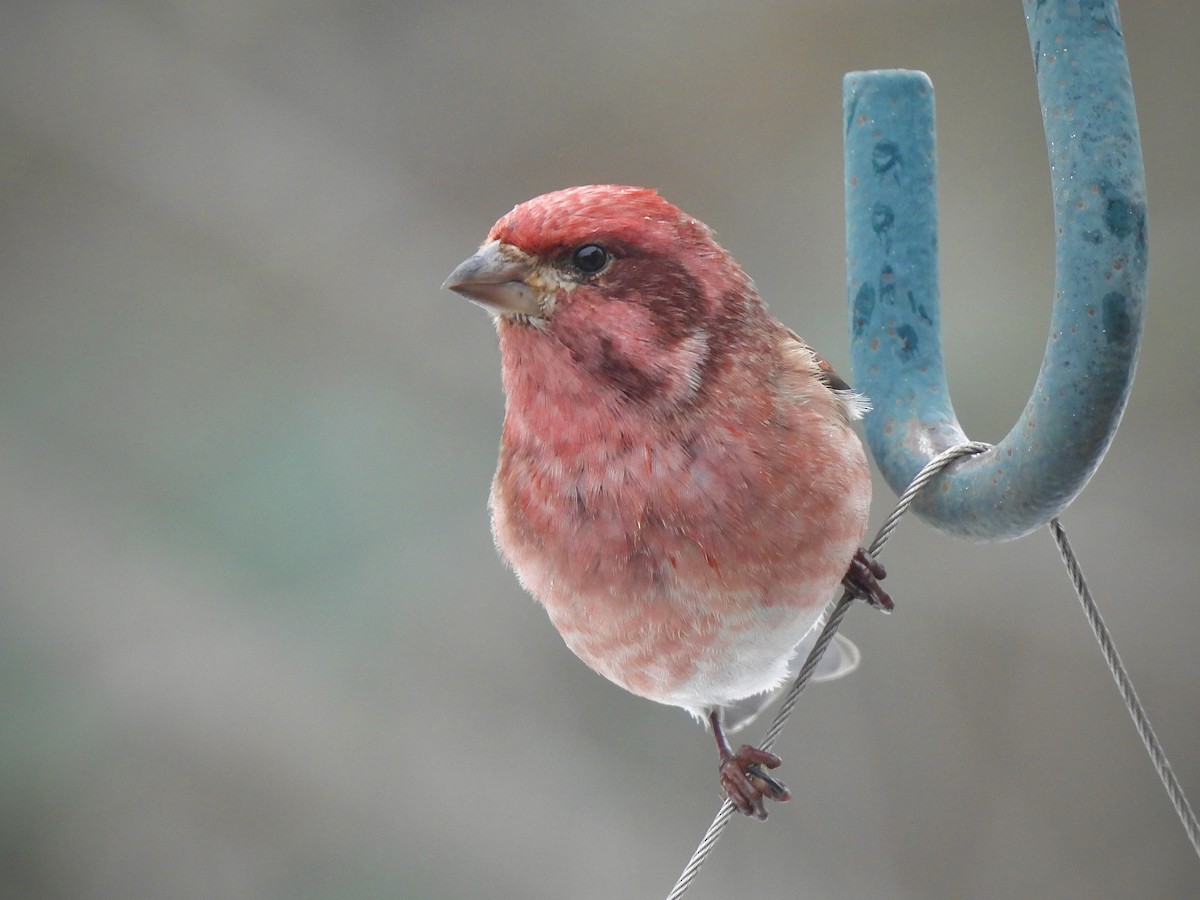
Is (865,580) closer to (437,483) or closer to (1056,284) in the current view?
(1056,284)

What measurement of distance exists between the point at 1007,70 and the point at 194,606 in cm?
239

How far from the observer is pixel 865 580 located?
131cm

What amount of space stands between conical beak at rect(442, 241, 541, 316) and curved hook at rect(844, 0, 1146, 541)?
330 millimetres

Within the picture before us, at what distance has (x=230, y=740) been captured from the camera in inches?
120

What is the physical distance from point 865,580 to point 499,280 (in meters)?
0.51

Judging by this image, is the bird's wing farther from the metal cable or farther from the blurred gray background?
the blurred gray background

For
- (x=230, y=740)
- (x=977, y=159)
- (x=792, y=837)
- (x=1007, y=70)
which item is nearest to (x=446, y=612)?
(x=230, y=740)

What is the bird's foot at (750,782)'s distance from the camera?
135 centimetres

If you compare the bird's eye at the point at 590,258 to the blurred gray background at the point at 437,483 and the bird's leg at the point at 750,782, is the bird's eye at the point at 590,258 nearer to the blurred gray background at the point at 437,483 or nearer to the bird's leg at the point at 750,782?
the bird's leg at the point at 750,782

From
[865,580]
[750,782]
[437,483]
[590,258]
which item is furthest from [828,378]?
[437,483]

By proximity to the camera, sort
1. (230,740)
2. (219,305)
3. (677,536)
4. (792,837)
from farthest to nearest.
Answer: (219,305) < (230,740) < (792,837) < (677,536)

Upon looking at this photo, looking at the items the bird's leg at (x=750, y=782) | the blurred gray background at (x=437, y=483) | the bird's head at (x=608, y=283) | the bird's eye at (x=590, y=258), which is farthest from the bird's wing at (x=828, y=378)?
the blurred gray background at (x=437, y=483)

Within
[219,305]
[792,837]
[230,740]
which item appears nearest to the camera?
[792,837]

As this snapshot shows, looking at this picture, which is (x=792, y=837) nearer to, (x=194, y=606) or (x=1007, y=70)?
(x=194, y=606)
